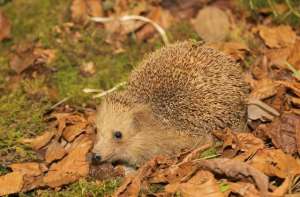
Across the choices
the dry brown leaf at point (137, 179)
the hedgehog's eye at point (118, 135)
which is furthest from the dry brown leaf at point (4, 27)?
the dry brown leaf at point (137, 179)

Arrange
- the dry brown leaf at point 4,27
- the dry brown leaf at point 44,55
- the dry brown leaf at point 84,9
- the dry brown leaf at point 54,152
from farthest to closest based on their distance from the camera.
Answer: the dry brown leaf at point 84,9 < the dry brown leaf at point 4,27 < the dry brown leaf at point 44,55 < the dry brown leaf at point 54,152

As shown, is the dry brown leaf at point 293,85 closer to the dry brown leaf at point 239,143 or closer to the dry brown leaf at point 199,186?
the dry brown leaf at point 239,143

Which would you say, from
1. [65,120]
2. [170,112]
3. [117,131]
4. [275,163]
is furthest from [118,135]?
[275,163]

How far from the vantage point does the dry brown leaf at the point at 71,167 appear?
18.5ft

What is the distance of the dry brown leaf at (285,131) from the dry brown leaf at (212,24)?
179cm

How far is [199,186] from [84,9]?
3.80 m

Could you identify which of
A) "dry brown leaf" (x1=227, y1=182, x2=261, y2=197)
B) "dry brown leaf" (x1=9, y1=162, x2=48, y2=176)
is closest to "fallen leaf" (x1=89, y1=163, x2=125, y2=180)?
"dry brown leaf" (x1=9, y1=162, x2=48, y2=176)

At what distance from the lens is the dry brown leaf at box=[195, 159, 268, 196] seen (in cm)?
502

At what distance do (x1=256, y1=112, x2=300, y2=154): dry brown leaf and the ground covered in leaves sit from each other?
0.01 m

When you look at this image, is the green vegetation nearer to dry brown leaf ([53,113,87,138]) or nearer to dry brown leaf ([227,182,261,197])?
dry brown leaf ([53,113,87,138])

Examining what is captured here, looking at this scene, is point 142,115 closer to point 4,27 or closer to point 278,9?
point 278,9

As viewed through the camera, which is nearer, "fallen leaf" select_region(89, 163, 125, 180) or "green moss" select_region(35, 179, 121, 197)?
"green moss" select_region(35, 179, 121, 197)

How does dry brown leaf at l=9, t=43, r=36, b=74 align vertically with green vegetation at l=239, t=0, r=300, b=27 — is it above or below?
below

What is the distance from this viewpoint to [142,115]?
5746 millimetres
